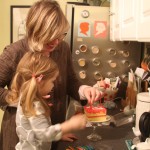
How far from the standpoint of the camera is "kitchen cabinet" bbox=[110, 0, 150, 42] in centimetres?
115

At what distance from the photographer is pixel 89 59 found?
2.15 m

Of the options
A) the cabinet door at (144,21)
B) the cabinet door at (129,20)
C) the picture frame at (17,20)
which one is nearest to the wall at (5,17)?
the picture frame at (17,20)

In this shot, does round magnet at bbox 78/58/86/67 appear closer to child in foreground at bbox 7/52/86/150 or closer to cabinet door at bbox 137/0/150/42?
cabinet door at bbox 137/0/150/42

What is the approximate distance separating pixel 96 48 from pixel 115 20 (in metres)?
0.30

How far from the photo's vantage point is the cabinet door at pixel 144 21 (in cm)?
110

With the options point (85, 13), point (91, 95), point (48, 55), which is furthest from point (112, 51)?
point (48, 55)

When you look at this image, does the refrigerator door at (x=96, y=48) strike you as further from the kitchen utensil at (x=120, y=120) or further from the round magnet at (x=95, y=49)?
the kitchen utensil at (x=120, y=120)

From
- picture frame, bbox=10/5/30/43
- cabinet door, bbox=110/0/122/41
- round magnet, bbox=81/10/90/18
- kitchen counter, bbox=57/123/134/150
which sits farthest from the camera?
picture frame, bbox=10/5/30/43

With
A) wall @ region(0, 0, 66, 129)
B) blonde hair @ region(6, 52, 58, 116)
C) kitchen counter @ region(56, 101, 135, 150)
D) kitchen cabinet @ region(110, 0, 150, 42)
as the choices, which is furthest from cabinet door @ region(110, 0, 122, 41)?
blonde hair @ region(6, 52, 58, 116)

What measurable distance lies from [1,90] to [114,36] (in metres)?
1.05

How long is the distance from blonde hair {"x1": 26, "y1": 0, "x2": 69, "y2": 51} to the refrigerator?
93cm

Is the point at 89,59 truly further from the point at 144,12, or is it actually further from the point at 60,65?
the point at 144,12

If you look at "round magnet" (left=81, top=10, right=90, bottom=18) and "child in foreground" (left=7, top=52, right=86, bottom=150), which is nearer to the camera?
"child in foreground" (left=7, top=52, right=86, bottom=150)

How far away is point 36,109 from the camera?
102 cm
